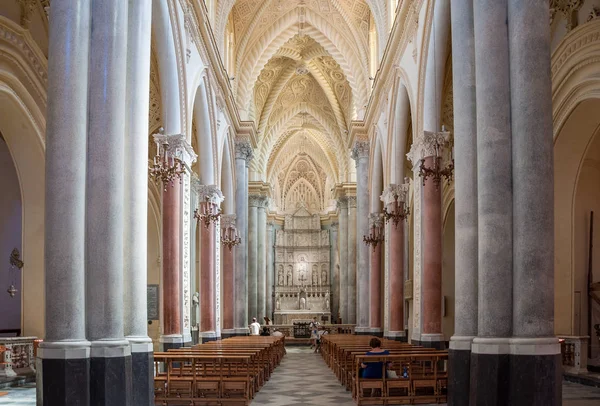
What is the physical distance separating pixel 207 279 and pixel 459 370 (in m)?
12.5

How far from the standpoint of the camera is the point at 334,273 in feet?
143

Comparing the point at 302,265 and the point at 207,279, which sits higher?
the point at 207,279

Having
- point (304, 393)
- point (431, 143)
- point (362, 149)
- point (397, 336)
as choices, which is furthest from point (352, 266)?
point (304, 393)

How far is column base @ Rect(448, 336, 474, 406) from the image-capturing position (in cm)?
882

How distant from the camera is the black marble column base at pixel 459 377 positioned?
8.79 metres

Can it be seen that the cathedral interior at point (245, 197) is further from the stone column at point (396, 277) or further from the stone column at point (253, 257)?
the stone column at point (253, 257)

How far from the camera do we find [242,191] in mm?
27484

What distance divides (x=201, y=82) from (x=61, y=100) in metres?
10.3

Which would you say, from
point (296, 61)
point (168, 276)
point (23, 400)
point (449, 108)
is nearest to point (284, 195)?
point (296, 61)

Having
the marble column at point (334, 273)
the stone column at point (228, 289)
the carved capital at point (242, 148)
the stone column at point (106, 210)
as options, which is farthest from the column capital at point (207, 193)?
the marble column at point (334, 273)

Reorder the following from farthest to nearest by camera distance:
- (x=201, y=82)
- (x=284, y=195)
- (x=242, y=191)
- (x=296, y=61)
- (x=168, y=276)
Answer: (x=284, y=195) < (x=296, y=61) < (x=242, y=191) < (x=201, y=82) < (x=168, y=276)

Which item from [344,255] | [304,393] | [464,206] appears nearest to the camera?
[464,206]

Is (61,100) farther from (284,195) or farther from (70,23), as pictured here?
(284,195)

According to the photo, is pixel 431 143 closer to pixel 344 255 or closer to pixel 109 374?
pixel 109 374
